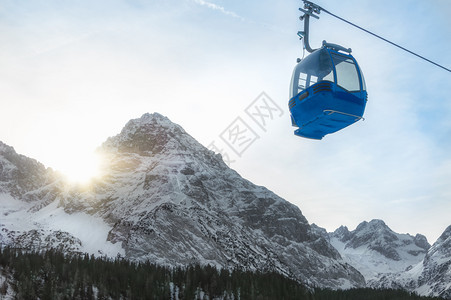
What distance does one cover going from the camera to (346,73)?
734 inches

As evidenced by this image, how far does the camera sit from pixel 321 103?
1789cm

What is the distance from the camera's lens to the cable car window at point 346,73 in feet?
60.1

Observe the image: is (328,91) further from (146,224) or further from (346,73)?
(146,224)

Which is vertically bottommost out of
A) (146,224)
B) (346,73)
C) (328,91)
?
(146,224)

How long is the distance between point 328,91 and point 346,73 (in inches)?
63.3

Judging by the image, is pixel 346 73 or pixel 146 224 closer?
pixel 346 73

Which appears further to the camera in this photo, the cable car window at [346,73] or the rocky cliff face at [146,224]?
the rocky cliff face at [146,224]

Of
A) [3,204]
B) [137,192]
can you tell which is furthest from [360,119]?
[3,204]

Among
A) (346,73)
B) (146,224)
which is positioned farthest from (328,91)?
(146,224)

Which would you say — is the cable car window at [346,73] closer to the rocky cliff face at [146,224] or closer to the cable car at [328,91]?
the cable car at [328,91]

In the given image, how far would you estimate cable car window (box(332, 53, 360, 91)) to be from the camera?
60.1 ft

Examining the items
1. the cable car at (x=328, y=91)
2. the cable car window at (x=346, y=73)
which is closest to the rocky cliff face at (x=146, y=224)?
the cable car at (x=328, y=91)

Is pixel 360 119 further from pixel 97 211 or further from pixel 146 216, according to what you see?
pixel 97 211

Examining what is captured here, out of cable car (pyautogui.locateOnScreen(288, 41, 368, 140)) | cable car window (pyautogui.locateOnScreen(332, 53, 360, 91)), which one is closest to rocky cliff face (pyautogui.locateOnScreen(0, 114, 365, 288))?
cable car (pyautogui.locateOnScreen(288, 41, 368, 140))
